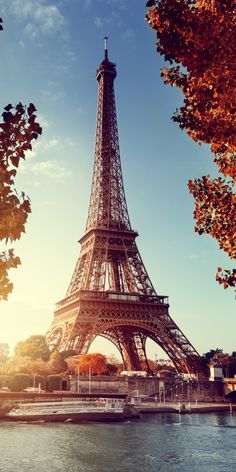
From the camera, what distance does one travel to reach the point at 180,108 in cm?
1062

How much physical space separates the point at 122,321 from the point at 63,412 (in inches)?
776

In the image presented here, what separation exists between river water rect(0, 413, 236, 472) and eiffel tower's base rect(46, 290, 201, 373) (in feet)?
74.0

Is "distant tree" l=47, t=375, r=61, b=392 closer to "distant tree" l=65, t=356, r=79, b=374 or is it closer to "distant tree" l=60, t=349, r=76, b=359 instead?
"distant tree" l=65, t=356, r=79, b=374

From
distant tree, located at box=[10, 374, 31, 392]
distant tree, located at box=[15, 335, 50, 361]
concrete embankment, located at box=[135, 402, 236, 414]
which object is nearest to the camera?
concrete embankment, located at box=[135, 402, 236, 414]

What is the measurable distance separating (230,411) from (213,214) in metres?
65.6

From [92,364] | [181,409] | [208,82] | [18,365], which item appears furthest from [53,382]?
[208,82]

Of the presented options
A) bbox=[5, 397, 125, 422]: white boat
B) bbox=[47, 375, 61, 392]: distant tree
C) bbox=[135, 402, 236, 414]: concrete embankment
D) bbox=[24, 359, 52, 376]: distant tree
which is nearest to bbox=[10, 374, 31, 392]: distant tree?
bbox=[24, 359, 52, 376]: distant tree

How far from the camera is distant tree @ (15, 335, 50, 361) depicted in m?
81.6

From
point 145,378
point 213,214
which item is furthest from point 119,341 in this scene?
point 213,214

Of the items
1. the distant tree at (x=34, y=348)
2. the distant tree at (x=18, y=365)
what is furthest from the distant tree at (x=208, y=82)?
the distant tree at (x=34, y=348)

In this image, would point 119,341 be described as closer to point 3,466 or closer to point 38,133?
point 3,466

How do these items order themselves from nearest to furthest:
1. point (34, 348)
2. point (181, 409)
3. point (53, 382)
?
point (181, 409) → point (53, 382) → point (34, 348)

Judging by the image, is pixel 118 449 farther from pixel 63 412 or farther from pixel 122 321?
pixel 122 321

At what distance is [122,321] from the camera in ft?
235
